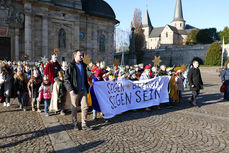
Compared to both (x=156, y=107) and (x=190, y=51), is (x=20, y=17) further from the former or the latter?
(x=190, y=51)

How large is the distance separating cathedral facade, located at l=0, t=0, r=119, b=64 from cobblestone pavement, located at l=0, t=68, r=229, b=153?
15.2 metres

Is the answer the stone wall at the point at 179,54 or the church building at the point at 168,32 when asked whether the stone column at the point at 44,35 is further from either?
the church building at the point at 168,32

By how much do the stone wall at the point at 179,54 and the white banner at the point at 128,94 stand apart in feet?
165

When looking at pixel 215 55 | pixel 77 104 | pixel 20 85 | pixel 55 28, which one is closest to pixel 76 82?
pixel 77 104

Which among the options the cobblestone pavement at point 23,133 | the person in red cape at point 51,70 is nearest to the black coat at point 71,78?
the cobblestone pavement at point 23,133

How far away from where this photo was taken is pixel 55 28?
24297 millimetres

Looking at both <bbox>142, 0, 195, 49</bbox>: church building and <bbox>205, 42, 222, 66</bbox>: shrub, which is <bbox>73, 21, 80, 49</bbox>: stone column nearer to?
<bbox>205, 42, 222, 66</bbox>: shrub

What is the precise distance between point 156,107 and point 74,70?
4664 mm

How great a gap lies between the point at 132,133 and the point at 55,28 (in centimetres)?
2258

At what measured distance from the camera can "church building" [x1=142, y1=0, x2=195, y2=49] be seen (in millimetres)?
86188

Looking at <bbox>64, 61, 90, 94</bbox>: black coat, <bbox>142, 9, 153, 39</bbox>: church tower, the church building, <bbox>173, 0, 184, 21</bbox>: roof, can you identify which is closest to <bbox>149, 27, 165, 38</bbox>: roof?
the church building

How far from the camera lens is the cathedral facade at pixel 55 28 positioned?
20562 millimetres

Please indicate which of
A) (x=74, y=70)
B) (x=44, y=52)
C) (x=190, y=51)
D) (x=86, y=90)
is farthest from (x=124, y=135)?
(x=190, y=51)

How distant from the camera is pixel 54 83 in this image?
22.1 feet
